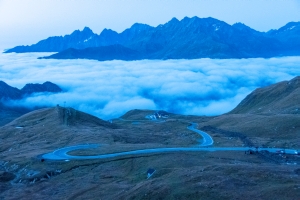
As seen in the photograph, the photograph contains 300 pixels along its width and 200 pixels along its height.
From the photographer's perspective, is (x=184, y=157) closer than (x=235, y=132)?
Yes

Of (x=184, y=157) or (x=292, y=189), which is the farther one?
(x=184, y=157)

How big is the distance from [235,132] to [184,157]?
4950 cm

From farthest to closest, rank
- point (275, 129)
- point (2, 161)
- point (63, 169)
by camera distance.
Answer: point (275, 129) → point (2, 161) → point (63, 169)

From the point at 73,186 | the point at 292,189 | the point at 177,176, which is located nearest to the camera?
the point at 292,189

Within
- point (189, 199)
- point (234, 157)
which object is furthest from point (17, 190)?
point (234, 157)

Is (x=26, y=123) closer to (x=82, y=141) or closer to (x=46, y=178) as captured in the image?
(x=82, y=141)

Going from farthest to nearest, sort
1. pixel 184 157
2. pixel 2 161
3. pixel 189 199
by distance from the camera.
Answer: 1. pixel 2 161
2. pixel 184 157
3. pixel 189 199

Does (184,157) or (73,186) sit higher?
(184,157)

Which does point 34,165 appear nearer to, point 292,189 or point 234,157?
point 234,157

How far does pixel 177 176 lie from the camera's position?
53844 millimetres

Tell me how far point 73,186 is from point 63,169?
11587 mm

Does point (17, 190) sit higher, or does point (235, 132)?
point (235, 132)

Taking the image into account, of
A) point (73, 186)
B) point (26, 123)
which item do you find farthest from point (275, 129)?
point (26, 123)

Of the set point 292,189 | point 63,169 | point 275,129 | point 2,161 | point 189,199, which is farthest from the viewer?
point 275,129
